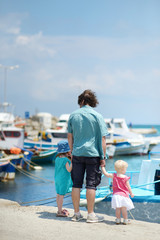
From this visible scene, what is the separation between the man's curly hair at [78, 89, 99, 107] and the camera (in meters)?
4.97

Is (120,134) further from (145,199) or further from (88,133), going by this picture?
(88,133)

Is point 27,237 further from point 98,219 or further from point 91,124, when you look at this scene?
point 91,124

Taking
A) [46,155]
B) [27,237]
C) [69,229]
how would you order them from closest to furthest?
[27,237], [69,229], [46,155]

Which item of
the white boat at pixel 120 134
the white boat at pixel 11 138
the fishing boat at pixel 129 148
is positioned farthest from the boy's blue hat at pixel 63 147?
the fishing boat at pixel 129 148

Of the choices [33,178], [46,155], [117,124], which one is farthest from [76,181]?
[117,124]

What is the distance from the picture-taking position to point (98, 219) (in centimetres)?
484

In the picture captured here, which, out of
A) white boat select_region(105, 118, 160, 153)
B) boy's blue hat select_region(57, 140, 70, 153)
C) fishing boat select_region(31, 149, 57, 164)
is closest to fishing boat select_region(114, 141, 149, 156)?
white boat select_region(105, 118, 160, 153)

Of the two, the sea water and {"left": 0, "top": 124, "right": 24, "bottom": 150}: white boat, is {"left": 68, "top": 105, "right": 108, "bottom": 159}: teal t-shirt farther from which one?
{"left": 0, "top": 124, "right": 24, "bottom": 150}: white boat

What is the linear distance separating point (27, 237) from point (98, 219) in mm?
1261

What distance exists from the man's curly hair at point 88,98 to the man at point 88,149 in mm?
182

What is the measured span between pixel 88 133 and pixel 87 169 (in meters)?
0.51

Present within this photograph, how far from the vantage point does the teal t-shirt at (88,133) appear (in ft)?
15.3

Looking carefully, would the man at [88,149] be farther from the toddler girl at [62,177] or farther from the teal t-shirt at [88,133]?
the toddler girl at [62,177]

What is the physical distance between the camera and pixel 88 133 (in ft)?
15.4
